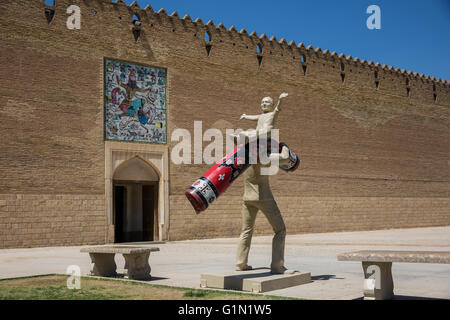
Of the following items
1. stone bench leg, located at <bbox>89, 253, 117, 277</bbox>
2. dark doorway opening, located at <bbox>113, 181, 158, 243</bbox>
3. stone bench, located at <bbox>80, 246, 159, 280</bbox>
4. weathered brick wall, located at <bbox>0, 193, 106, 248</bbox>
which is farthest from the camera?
dark doorway opening, located at <bbox>113, 181, 158, 243</bbox>

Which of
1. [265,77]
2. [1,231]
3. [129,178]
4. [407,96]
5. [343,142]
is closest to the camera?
[1,231]

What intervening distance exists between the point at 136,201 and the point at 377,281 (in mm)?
13436

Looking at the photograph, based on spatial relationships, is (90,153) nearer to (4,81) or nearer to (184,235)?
(4,81)

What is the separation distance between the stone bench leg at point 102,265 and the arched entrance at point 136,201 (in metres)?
8.16

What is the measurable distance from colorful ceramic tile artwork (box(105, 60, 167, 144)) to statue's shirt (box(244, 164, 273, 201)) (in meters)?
9.52

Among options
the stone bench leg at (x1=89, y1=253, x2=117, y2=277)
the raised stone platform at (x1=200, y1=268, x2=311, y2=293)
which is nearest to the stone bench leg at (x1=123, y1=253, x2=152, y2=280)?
the stone bench leg at (x1=89, y1=253, x2=117, y2=277)

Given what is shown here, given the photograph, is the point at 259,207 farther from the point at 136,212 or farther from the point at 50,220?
the point at 136,212

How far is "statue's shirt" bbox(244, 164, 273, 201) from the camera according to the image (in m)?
6.80

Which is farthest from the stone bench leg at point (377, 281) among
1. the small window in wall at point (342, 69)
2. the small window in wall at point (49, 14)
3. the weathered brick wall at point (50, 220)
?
the small window in wall at point (342, 69)

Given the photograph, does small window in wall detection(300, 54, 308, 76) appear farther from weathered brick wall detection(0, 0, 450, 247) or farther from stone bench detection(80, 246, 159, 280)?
stone bench detection(80, 246, 159, 280)

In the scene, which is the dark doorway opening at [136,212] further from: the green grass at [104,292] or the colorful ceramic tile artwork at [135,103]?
the green grass at [104,292]

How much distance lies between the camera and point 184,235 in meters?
16.9
